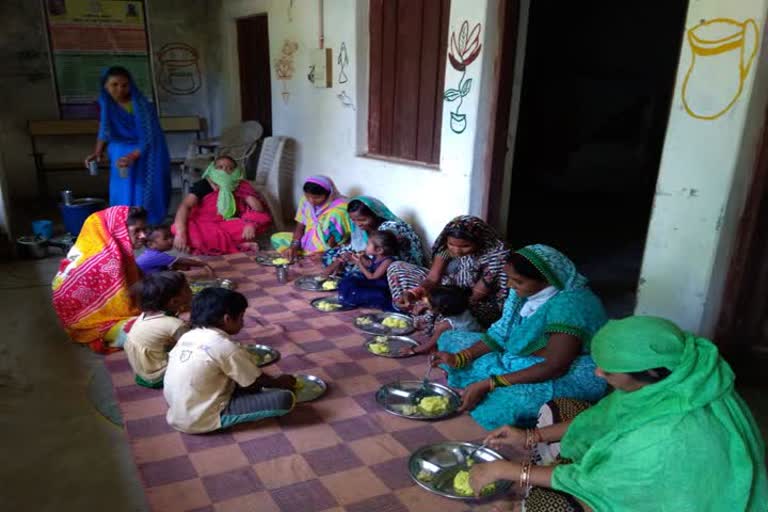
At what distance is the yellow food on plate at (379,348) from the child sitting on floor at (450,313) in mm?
169

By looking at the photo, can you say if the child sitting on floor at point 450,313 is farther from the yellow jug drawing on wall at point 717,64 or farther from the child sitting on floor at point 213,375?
the yellow jug drawing on wall at point 717,64

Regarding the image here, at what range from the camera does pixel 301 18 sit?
5793mm

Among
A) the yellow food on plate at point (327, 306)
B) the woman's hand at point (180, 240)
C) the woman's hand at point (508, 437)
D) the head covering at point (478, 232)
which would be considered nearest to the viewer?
the woman's hand at point (508, 437)

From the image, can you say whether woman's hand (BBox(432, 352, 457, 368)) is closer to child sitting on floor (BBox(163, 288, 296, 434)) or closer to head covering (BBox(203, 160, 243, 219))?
child sitting on floor (BBox(163, 288, 296, 434))

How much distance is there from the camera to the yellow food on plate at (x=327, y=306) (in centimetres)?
389

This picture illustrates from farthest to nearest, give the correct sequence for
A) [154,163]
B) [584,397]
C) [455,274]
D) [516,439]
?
[154,163] < [455,274] < [584,397] < [516,439]

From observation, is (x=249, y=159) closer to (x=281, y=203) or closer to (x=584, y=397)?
(x=281, y=203)

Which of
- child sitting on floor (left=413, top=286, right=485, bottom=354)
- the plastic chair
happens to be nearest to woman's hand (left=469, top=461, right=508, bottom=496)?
child sitting on floor (left=413, top=286, right=485, bottom=354)

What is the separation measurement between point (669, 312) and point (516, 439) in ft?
5.07

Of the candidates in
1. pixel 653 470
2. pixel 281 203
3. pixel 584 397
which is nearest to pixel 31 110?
pixel 281 203

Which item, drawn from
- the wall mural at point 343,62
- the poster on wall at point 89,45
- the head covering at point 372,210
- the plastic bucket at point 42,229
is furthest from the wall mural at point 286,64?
the plastic bucket at point 42,229

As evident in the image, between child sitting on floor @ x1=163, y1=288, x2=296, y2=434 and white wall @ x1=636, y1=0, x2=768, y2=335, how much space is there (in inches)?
83.3

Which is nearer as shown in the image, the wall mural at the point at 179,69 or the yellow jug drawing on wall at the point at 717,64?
the yellow jug drawing on wall at the point at 717,64

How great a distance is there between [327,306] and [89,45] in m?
5.89
